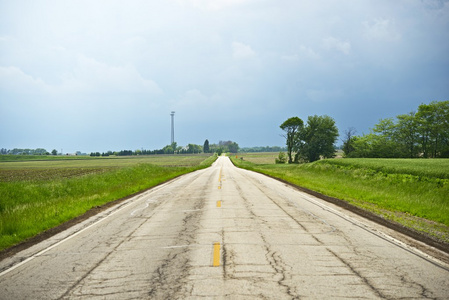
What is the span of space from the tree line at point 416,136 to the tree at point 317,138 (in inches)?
367


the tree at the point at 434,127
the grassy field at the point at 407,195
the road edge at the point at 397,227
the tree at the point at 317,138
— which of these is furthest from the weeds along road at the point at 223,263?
the tree at the point at 317,138

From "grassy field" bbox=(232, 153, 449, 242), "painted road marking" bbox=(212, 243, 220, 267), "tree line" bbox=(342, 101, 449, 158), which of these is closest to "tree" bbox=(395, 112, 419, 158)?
"tree line" bbox=(342, 101, 449, 158)

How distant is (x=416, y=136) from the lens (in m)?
48.8

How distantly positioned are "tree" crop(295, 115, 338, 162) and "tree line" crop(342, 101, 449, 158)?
9.33 metres

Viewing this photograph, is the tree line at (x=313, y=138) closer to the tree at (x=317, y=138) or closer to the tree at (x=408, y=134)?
the tree at (x=317, y=138)

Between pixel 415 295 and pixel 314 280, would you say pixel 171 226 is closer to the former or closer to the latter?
pixel 314 280

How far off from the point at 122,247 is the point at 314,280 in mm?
4650

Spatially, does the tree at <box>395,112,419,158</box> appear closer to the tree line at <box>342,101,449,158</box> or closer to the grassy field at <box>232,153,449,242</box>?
the tree line at <box>342,101,449,158</box>

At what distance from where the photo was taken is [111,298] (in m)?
4.34

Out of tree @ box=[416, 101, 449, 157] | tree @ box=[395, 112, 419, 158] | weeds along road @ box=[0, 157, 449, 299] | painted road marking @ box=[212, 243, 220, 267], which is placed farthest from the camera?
tree @ box=[395, 112, 419, 158]

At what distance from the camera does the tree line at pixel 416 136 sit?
4531 centimetres

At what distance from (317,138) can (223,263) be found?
6300 centimetres

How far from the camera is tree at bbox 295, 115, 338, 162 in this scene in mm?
64562

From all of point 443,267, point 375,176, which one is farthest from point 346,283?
point 375,176
